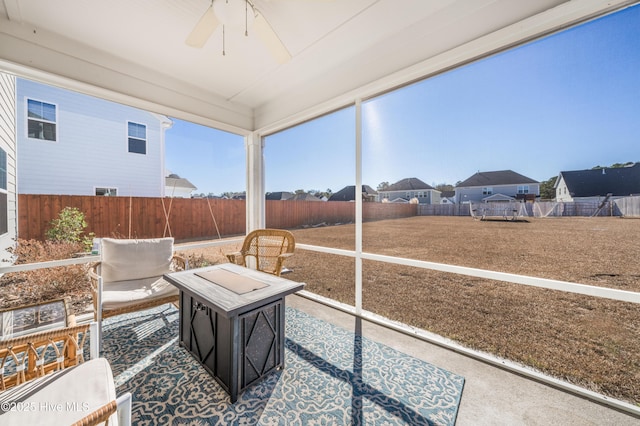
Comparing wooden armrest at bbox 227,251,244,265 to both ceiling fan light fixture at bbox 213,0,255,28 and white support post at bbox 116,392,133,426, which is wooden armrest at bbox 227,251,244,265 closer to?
white support post at bbox 116,392,133,426

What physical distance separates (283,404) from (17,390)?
4.26 ft

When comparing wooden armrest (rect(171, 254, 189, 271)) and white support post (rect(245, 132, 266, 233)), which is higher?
white support post (rect(245, 132, 266, 233))

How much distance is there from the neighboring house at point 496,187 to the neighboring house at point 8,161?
447 cm

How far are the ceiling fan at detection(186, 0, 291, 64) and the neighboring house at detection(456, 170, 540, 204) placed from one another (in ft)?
6.83

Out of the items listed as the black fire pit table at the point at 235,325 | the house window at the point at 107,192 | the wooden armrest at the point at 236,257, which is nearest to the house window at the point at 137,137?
the house window at the point at 107,192

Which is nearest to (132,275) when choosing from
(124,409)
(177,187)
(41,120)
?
(177,187)

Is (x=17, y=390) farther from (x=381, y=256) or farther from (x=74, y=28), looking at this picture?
(x=74, y=28)

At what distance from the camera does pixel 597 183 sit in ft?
5.98

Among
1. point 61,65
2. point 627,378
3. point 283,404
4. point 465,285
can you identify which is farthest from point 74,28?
point 627,378

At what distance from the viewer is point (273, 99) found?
12.7ft

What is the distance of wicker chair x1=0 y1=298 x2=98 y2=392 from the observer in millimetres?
Result: 1228

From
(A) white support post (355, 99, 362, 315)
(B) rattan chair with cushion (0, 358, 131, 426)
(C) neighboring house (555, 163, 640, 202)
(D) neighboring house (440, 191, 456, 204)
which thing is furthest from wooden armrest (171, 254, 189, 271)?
(C) neighboring house (555, 163, 640, 202)

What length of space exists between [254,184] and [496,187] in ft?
11.2

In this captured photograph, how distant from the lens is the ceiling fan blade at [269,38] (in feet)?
5.99
